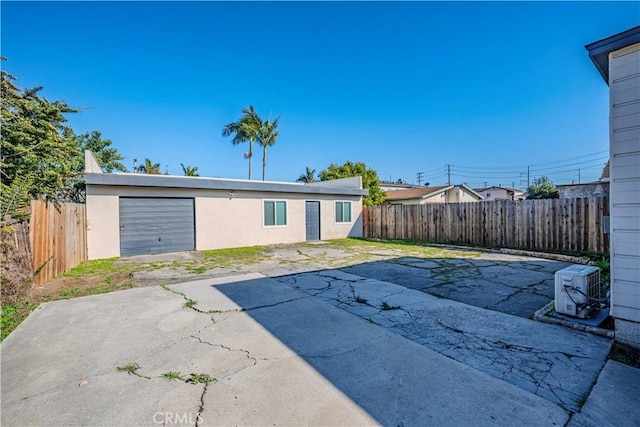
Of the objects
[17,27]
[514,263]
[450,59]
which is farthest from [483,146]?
[17,27]

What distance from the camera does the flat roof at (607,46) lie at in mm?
2781

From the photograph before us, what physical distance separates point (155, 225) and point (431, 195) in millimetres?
21665

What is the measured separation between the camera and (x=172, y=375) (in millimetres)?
2398

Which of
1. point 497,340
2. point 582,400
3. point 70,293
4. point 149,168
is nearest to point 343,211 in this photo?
point 70,293

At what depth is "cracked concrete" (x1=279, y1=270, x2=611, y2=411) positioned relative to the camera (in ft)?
7.48

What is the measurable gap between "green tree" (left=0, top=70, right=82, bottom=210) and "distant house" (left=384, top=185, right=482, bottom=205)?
22.6 metres

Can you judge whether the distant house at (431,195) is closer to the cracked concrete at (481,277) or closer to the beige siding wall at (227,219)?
the beige siding wall at (227,219)

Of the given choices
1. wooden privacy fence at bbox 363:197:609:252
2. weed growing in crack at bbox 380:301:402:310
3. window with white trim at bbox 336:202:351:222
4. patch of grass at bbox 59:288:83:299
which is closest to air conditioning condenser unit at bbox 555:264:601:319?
weed growing in crack at bbox 380:301:402:310

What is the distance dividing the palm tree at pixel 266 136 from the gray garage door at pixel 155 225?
1418cm

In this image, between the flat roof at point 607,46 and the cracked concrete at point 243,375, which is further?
the flat roof at point 607,46

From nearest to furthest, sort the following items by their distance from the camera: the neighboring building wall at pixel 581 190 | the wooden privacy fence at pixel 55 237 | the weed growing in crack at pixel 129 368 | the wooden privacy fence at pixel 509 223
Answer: the weed growing in crack at pixel 129 368
the wooden privacy fence at pixel 55 237
the wooden privacy fence at pixel 509 223
the neighboring building wall at pixel 581 190

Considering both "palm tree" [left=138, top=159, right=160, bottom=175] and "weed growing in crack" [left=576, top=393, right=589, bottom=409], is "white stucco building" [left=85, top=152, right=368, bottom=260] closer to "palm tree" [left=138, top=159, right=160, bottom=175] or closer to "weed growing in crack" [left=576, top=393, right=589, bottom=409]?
"weed growing in crack" [left=576, top=393, right=589, bottom=409]

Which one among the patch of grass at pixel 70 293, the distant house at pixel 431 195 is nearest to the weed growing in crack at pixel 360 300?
the patch of grass at pixel 70 293

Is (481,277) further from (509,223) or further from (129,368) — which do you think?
(129,368)
